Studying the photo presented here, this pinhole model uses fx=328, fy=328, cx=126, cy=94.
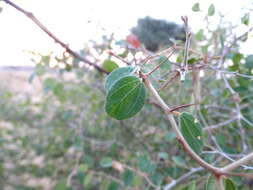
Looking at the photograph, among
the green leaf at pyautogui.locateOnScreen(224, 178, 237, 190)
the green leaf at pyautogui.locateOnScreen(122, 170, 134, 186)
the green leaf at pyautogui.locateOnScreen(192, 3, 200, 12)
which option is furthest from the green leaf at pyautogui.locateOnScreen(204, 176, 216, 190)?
the green leaf at pyautogui.locateOnScreen(122, 170, 134, 186)

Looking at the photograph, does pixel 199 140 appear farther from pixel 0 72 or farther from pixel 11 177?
pixel 0 72

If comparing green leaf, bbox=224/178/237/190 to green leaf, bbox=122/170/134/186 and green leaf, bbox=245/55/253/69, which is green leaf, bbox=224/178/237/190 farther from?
green leaf, bbox=122/170/134/186

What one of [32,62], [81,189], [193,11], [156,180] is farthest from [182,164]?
[81,189]

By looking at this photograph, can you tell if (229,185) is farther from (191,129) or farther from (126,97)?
(126,97)

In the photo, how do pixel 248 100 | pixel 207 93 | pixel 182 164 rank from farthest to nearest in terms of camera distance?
pixel 207 93, pixel 248 100, pixel 182 164

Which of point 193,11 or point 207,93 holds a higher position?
point 193,11

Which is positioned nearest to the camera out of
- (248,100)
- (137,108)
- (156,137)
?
(137,108)

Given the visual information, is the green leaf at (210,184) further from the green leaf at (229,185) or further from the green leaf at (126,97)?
the green leaf at (126,97)
